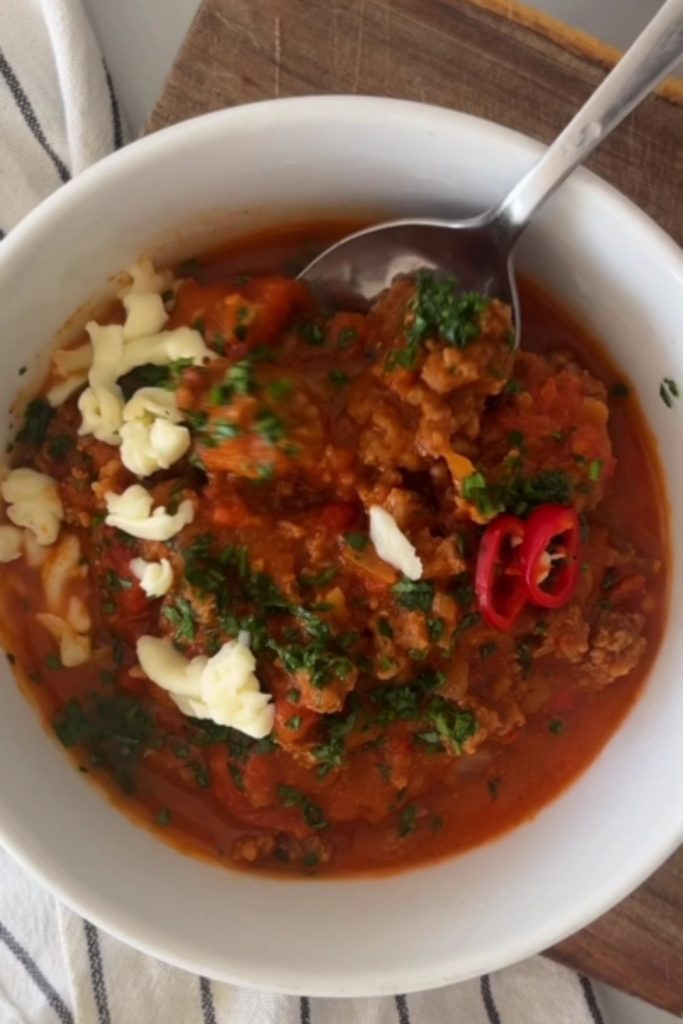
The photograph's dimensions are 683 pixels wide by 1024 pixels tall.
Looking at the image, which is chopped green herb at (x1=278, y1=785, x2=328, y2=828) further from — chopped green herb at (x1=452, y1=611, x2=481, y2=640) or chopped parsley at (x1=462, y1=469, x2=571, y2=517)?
chopped parsley at (x1=462, y1=469, x2=571, y2=517)

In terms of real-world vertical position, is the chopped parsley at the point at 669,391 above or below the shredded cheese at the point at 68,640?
above

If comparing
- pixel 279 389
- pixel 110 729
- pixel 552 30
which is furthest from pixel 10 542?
pixel 552 30

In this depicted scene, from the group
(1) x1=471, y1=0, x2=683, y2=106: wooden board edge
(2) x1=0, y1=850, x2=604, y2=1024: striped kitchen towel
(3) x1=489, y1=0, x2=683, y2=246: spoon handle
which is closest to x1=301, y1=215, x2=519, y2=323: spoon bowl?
(3) x1=489, y1=0, x2=683, y2=246: spoon handle

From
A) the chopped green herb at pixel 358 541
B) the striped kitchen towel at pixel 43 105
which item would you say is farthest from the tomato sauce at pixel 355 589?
the striped kitchen towel at pixel 43 105

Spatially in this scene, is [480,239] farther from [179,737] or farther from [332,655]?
[179,737]

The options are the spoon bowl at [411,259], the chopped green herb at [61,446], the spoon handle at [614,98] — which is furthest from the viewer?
the chopped green herb at [61,446]

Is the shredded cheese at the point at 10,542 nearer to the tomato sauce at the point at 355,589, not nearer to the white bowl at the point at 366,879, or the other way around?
the tomato sauce at the point at 355,589

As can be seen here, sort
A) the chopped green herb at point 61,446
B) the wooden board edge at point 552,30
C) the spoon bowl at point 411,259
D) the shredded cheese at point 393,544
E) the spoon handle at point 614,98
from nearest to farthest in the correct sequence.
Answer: the spoon handle at point 614,98
the shredded cheese at point 393,544
the spoon bowl at point 411,259
the chopped green herb at point 61,446
the wooden board edge at point 552,30

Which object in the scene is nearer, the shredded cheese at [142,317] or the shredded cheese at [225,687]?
the shredded cheese at [225,687]
